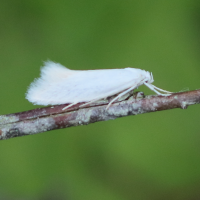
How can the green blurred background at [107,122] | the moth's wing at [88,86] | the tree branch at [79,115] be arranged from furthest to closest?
1. the green blurred background at [107,122]
2. the moth's wing at [88,86]
3. the tree branch at [79,115]

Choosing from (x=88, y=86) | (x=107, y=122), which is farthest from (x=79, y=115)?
(x=107, y=122)

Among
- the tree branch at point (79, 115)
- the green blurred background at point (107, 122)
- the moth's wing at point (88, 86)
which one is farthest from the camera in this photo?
the green blurred background at point (107, 122)

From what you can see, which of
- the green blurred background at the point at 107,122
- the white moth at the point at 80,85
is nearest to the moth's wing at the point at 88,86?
the white moth at the point at 80,85

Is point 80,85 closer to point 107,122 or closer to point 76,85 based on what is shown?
point 76,85

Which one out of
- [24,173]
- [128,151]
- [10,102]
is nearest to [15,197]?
[24,173]

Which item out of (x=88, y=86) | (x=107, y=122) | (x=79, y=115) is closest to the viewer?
(x=79, y=115)

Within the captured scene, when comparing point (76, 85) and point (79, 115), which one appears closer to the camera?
point (79, 115)

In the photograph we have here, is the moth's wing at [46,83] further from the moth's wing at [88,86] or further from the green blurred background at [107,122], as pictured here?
the green blurred background at [107,122]
